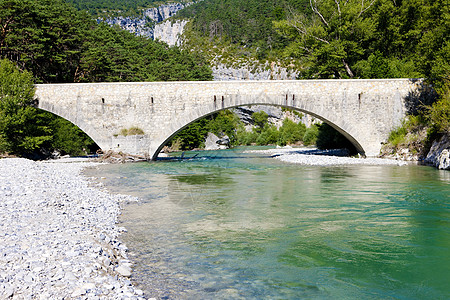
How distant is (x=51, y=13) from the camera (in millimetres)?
32906

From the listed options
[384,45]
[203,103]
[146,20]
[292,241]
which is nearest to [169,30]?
[146,20]

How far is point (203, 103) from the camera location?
80.7ft

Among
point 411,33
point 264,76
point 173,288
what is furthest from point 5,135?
point 264,76

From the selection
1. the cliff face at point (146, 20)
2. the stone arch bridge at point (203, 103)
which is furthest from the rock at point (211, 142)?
the cliff face at point (146, 20)

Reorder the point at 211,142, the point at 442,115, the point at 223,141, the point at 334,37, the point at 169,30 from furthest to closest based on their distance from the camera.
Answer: the point at 169,30
the point at 223,141
the point at 211,142
the point at 334,37
the point at 442,115

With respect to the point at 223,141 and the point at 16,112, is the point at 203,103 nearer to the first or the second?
the point at 16,112

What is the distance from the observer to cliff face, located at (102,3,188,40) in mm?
157375

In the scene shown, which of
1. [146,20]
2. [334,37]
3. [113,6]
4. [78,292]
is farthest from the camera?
[146,20]

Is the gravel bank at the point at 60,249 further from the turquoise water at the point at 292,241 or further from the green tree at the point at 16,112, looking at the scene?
the green tree at the point at 16,112

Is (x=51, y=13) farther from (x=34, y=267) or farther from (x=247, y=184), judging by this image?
(x=34, y=267)

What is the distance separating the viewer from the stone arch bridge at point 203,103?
79.5 ft

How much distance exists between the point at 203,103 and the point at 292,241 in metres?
18.3

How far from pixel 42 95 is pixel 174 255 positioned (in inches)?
889

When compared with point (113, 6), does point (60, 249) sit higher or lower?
lower
